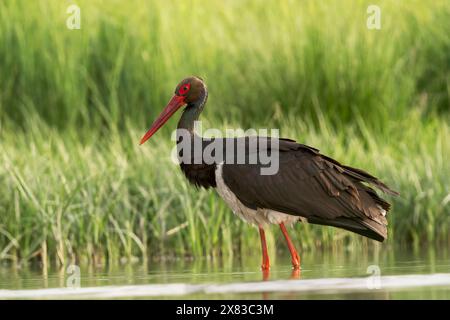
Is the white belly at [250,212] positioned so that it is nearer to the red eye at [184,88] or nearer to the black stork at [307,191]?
A: the black stork at [307,191]

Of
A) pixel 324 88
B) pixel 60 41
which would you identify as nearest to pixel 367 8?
pixel 324 88

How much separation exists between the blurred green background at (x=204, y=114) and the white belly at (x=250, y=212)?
1378 mm

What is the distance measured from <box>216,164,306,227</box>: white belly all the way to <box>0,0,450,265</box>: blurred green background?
4.52 feet

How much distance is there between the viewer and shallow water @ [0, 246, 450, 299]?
7531 mm

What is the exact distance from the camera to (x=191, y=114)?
1012 cm

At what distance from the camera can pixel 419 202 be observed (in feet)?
38.5

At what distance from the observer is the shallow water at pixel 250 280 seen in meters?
7.53

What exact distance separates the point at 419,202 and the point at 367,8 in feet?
14.7

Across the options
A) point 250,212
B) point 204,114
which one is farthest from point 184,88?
point 204,114

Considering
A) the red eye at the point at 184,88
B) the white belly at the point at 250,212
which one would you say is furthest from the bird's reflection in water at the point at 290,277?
the red eye at the point at 184,88

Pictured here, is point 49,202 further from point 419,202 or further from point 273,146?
point 419,202

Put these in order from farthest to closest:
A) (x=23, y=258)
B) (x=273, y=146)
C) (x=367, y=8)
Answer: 1. (x=367, y=8)
2. (x=23, y=258)
3. (x=273, y=146)

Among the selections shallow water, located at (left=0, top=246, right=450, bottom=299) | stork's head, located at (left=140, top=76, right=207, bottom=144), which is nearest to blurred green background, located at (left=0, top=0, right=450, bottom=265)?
shallow water, located at (left=0, top=246, right=450, bottom=299)

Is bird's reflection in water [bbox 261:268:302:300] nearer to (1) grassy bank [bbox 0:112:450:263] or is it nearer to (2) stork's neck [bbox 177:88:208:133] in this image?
(2) stork's neck [bbox 177:88:208:133]
